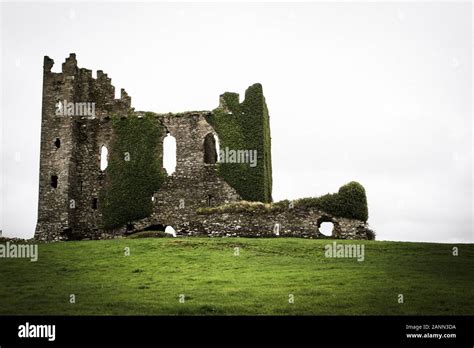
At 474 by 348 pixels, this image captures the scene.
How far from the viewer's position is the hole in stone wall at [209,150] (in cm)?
5397

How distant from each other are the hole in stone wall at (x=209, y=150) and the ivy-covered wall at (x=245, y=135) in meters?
1.81

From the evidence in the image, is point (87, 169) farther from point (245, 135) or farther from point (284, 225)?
point (284, 225)

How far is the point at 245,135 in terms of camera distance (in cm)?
5219

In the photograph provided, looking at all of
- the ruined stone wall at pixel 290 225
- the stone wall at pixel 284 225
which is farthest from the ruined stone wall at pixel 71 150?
the ruined stone wall at pixel 290 225

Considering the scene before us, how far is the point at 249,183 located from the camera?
168 ft

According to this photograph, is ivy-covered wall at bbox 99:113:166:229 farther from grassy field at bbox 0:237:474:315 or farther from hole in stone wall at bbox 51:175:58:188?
grassy field at bbox 0:237:474:315

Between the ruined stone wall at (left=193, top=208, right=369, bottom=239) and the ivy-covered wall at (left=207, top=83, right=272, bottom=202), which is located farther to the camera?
the ivy-covered wall at (left=207, top=83, right=272, bottom=202)

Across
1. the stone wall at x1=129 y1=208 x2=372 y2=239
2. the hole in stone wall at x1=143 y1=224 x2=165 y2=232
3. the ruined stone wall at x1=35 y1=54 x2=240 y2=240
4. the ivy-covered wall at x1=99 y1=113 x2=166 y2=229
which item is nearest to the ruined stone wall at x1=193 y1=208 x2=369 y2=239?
the stone wall at x1=129 y1=208 x2=372 y2=239

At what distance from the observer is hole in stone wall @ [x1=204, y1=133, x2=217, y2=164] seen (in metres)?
54.0

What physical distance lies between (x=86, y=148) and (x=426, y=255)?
30.8m

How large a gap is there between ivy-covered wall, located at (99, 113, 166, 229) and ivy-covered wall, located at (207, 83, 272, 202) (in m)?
5.26

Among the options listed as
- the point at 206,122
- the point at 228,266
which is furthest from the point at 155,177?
the point at 228,266

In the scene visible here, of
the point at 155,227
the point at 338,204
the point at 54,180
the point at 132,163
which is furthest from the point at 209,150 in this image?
the point at 338,204
